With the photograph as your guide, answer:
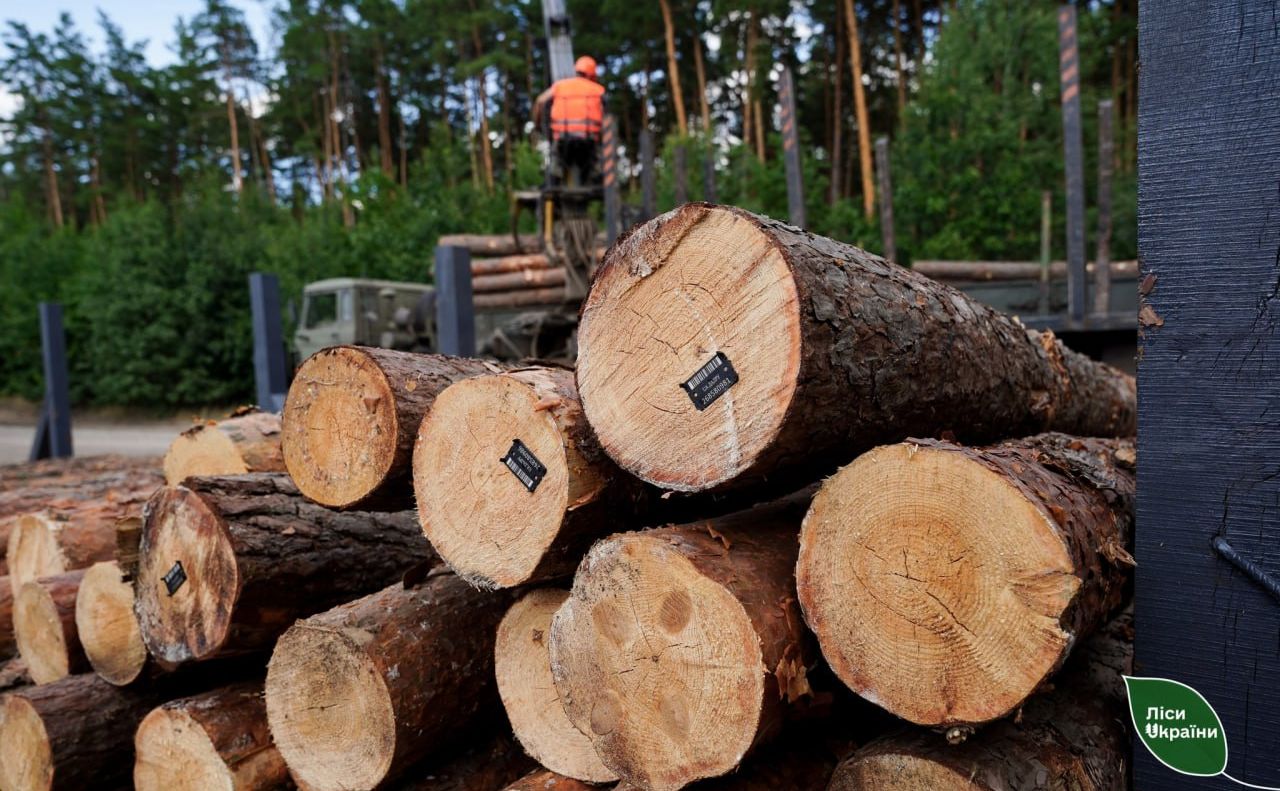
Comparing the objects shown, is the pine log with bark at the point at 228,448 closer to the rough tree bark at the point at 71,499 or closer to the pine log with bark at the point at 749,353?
the rough tree bark at the point at 71,499

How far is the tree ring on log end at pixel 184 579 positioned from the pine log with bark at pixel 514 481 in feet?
2.70

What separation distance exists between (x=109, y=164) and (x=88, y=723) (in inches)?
1495

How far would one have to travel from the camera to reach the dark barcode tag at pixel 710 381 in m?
1.83

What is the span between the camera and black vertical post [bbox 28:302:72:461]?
343 inches

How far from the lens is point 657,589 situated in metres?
1.87

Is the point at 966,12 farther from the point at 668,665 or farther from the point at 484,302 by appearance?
the point at 668,665

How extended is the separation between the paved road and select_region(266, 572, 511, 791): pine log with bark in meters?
10.8

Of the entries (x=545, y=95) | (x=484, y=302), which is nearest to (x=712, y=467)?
(x=545, y=95)

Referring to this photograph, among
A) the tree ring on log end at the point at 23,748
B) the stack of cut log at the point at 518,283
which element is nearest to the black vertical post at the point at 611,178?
the stack of cut log at the point at 518,283

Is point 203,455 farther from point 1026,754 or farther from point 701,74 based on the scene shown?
point 701,74

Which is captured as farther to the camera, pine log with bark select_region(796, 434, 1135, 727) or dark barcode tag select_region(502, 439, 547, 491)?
dark barcode tag select_region(502, 439, 547, 491)

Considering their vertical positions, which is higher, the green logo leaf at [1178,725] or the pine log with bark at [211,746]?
the green logo leaf at [1178,725]

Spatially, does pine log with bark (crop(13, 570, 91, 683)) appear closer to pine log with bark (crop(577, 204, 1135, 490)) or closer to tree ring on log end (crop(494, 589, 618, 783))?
tree ring on log end (crop(494, 589, 618, 783))

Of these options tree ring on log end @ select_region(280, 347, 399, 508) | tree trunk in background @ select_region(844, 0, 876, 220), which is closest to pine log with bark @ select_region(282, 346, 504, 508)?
tree ring on log end @ select_region(280, 347, 399, 508)
